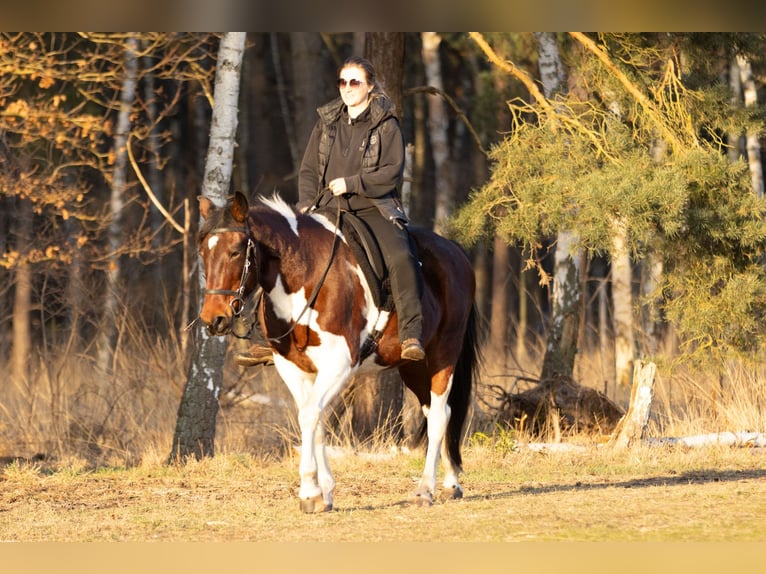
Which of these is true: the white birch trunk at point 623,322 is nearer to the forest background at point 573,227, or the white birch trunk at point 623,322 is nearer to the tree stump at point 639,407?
the forest background at point 573,227

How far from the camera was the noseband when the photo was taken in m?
7.09

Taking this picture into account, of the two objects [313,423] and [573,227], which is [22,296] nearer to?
[573,227]

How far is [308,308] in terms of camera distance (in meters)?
7.66

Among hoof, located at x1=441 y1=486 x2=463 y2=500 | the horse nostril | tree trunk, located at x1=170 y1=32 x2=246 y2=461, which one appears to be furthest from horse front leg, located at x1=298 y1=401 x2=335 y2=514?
tree trunk, located at x1=170 y1=32 x2=246 y2=461

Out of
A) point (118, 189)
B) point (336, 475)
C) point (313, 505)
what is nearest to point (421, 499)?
point (313, 505)

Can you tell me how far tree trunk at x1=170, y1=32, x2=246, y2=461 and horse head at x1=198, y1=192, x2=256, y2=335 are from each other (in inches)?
164

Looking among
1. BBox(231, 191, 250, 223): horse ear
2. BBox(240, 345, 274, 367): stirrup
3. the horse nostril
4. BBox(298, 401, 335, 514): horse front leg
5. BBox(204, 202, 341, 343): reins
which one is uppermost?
BBox(231, 191, 250, 223): horse ear

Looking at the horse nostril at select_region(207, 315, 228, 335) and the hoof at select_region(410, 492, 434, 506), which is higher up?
the horse nostril at select_region(207, 315, 228, 335)

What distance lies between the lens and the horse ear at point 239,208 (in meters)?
7.14

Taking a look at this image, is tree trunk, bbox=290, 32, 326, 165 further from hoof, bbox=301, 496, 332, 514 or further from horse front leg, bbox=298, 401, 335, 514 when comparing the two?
hoof, bbox=301, 496, 332, 514

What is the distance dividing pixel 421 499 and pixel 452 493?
19.2 inches

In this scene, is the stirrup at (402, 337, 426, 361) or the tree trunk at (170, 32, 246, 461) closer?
the stirrup at (402, 337, 426, 361)

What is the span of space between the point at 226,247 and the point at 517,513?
2579mm

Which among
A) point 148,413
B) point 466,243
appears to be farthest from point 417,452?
point 148,413
